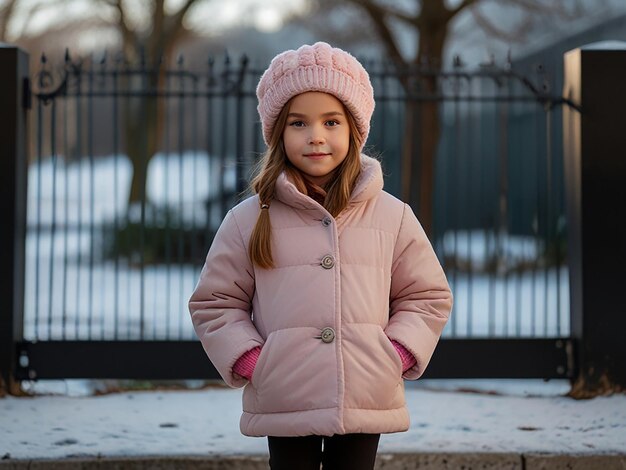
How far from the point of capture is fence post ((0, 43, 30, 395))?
6.11 m

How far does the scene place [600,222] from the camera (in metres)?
6.23

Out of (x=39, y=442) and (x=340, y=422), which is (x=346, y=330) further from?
(x=39, y=442)

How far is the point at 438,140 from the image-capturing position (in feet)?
37.7

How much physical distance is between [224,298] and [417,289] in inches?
22.1

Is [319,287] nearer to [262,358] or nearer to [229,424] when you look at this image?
[262,358]

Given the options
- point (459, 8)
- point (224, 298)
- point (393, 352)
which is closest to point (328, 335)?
point (393, 352)

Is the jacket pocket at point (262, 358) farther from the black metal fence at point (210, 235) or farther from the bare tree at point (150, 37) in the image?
the bare tree at point (150, 37)

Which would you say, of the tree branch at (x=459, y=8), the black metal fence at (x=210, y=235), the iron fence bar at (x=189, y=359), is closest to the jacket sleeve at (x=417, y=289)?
the black metal fence at (x=210, y=235)

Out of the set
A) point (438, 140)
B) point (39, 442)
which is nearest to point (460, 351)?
point (39, 442)

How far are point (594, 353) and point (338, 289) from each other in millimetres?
3742

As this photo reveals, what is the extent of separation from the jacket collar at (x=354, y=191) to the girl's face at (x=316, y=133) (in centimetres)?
8

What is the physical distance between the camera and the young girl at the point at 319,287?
2830 mm

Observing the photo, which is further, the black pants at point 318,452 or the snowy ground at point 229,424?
the snowy ground at point 229,424

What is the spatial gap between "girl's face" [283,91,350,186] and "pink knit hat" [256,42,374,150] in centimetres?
3
